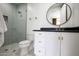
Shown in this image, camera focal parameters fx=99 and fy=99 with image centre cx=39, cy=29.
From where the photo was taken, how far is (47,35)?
1.82 meters

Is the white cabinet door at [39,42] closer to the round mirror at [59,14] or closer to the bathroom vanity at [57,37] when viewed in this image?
the bathroom vanity at [57,37]

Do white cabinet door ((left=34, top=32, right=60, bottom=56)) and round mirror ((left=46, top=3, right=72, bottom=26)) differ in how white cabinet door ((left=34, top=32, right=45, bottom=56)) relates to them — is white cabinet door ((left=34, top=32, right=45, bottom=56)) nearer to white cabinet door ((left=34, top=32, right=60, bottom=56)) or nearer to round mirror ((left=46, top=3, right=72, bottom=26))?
white cabinet door ((left=34, top=32, right=60, bottom=56))

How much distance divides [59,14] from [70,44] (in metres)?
0.58

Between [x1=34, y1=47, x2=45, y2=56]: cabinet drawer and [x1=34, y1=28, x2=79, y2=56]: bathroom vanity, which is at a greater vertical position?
[x1=34, y1=28, x2=79, y2=56]: bathroom vanity

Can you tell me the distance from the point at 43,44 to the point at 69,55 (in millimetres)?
488

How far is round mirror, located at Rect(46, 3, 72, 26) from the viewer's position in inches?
71.5

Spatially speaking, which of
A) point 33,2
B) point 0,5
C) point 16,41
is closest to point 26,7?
point 33,2

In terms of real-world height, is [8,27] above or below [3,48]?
above

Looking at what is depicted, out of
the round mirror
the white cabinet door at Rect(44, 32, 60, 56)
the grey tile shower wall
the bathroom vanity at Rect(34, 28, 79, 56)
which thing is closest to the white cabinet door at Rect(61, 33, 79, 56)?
the bathroom vanity at Rect(34, 28, 79, 56)

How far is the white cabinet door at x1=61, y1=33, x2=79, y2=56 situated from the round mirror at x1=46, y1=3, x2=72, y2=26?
0.28m

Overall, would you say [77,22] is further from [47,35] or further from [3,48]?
[3,48]

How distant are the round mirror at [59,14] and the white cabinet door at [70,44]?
0.91 feet

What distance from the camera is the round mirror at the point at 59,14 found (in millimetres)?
1816

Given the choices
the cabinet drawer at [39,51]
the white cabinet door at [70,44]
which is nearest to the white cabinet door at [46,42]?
the cabinet drawer at [39,51]
